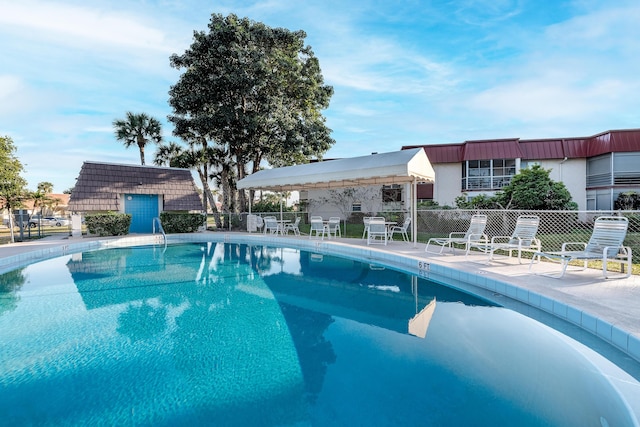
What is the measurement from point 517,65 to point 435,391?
15.9 m

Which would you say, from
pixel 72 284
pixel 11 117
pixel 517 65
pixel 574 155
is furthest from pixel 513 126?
pixel 11 117

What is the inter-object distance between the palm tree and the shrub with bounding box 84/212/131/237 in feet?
32.4

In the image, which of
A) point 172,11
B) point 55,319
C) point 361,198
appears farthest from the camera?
point 361,198

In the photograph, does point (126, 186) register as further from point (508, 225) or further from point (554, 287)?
point (554, 287)

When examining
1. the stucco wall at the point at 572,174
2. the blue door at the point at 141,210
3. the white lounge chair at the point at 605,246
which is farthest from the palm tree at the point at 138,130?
the stucco wall at the point at 572,174

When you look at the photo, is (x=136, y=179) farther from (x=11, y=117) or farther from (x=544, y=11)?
(x=544, y=11)

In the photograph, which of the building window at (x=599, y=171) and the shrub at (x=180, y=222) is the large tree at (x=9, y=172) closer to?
the shrub at (x=180, y=222)

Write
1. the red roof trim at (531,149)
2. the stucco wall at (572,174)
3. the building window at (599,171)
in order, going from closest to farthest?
the building window at (599,171) → the red roof trim at (531,149) → the stucco wall at (572,174)

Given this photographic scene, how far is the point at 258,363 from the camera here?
3646 millimetres

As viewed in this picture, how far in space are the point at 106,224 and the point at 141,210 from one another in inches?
118

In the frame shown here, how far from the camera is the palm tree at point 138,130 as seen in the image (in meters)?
23.7

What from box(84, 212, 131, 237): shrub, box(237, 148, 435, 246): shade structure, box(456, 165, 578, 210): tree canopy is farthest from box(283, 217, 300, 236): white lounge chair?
box(456, 165, 578, 210): tree canopy

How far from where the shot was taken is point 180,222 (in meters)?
17.7

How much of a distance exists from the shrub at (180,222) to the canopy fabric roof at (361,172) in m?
3.90
